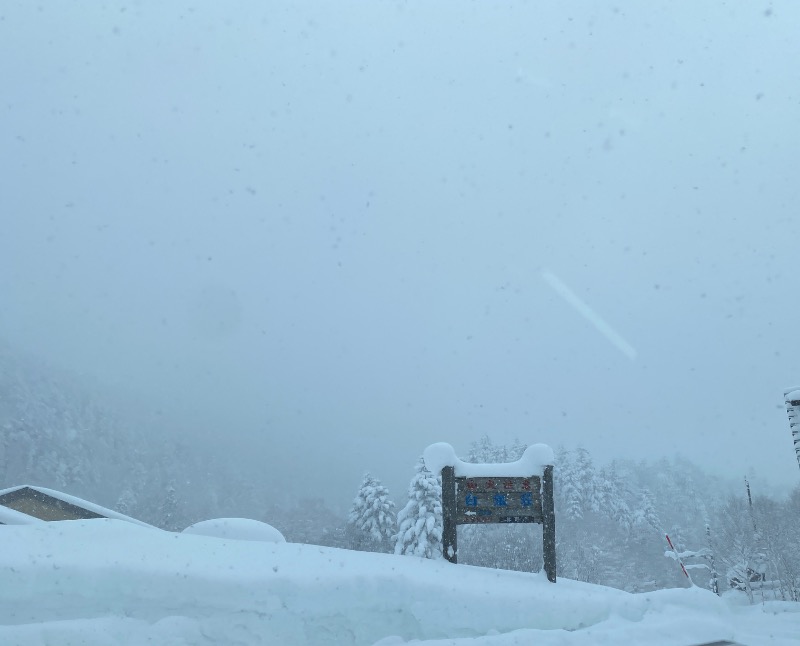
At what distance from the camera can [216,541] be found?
6.38 meters

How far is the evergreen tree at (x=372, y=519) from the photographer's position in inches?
1475

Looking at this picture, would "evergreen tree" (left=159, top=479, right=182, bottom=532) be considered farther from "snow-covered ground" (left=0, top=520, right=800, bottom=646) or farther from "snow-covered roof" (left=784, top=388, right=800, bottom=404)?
"snow-covered roof" (left=784, top=388, right=800, bottom=404)

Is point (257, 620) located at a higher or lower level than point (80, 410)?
lower

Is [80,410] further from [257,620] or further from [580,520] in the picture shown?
[257,620]

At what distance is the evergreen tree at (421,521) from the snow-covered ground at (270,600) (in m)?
21.4

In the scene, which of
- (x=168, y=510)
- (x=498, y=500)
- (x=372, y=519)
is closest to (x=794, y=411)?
(x=498, y=500)

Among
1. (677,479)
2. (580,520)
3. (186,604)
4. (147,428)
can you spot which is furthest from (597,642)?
(147,428)

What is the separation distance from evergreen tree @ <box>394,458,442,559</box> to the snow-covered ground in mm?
21354

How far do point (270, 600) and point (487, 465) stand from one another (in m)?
4.26

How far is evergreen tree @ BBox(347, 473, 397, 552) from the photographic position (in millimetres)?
37469

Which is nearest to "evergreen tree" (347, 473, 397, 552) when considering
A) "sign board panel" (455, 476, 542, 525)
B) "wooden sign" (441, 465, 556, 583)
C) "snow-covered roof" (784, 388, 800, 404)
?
"snow-covered roof" (784, 388, 800, 404)

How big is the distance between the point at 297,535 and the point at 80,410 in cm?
9270

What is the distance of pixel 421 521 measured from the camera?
1090 inches

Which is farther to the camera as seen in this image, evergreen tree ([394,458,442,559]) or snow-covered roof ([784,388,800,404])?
evergreen tree ([394,458,442,559])
